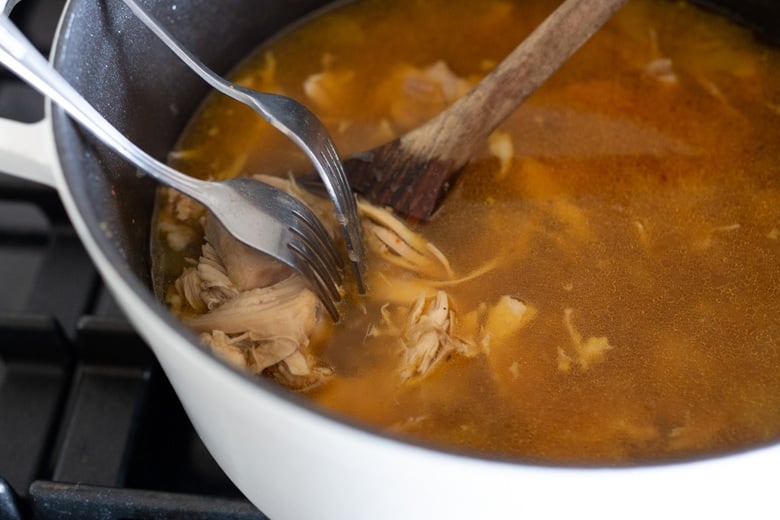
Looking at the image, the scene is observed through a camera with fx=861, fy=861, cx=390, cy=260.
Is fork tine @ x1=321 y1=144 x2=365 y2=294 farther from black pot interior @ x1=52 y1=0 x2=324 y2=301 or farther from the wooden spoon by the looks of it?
black pot interior @ x1=52 y1=0 x2=324 y2=301

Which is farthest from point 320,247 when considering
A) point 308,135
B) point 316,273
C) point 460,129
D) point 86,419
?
point 86,419

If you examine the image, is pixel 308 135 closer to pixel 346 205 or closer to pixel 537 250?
pixel 346 205

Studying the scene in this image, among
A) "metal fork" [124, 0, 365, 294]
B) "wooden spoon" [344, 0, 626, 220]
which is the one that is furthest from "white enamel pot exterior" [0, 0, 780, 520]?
"wooden spoon" [344, 0, 626, 220]

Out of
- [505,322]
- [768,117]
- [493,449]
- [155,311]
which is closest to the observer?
[155,311]

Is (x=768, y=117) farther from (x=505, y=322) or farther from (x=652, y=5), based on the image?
(x=505, y=322)

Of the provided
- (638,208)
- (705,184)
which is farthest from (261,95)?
(705,184)

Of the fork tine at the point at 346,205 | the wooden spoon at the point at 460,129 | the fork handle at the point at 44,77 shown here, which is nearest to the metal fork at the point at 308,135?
the fork tine at the point at 346,205
